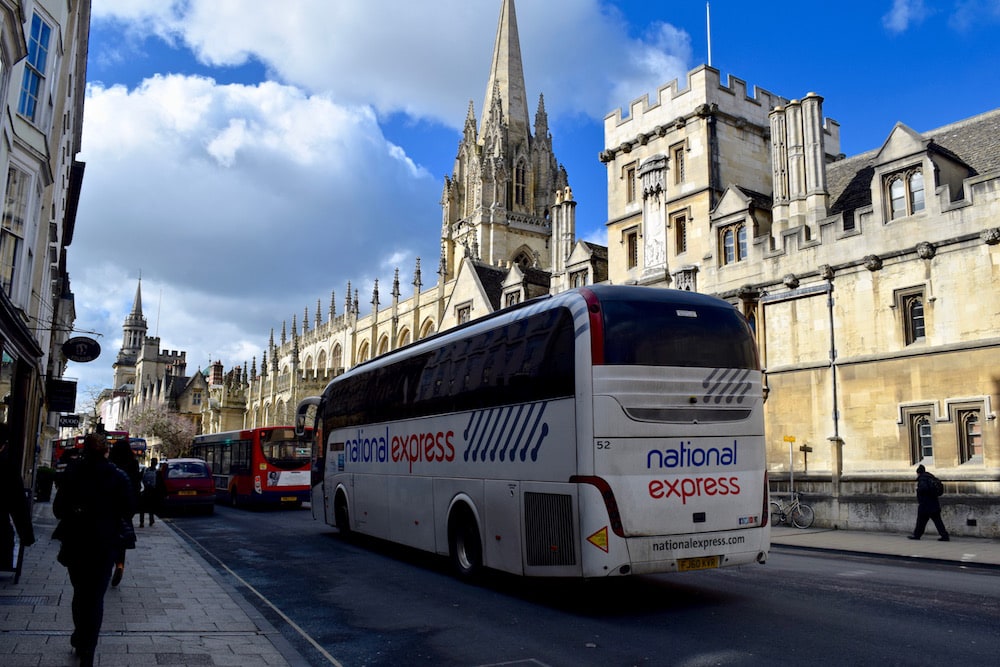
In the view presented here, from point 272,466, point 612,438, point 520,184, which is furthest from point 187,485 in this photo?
point 520,184

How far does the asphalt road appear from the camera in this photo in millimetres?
6602

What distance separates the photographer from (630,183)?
2903 centimetres

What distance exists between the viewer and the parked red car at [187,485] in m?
23.9

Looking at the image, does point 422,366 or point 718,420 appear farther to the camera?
point 422,366

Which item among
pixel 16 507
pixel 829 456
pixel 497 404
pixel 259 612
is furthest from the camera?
pixel 829 456

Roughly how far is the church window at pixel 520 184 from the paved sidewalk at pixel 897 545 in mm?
57088

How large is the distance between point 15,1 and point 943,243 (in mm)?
19400

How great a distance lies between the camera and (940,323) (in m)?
18.3

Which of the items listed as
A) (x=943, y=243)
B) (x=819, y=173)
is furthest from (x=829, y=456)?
(x=819, y=173)

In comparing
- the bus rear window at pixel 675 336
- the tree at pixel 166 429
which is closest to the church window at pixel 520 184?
the tree at pixel 166 429

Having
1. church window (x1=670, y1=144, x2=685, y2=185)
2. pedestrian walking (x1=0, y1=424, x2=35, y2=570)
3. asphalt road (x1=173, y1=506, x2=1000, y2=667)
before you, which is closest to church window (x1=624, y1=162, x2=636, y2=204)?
church window (x1=670, y1=144, x2=685, y2=185)

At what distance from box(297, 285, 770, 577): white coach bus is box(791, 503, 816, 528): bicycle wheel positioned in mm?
11802

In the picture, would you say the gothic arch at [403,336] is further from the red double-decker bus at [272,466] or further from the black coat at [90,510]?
the black coat at [90,510]

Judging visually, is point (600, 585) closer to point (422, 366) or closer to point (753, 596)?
point (753, 596)
